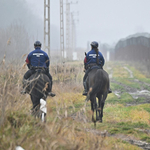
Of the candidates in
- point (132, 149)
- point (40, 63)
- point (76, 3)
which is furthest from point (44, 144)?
point (76, 3)

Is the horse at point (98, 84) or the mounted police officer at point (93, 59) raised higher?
the mounted police officer at point (93, 59)

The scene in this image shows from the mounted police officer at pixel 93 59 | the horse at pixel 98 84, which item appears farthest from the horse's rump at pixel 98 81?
the mounted police officer at pixel 93 59

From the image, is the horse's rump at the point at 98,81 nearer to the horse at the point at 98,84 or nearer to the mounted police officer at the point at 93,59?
the horse at the point at 98,84

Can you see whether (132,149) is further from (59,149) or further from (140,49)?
(140,49)

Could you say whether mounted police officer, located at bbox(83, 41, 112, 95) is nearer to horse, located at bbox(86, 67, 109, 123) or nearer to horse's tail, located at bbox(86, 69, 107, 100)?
horse, located at bbox(86, 67, 109, 123)

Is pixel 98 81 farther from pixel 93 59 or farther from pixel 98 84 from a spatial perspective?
pixel 93 59

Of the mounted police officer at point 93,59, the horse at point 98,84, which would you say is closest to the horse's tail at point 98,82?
the horse at point 98,84

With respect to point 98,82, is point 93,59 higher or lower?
higher

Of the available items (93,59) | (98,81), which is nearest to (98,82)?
(98,81)

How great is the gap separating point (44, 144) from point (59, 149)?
0.22 meters

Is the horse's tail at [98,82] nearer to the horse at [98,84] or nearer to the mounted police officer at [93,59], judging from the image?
the horse at [98,84]

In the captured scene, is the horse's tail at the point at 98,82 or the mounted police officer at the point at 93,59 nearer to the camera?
the horse's tail at the point at 98,82

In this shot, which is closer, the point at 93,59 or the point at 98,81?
the point at 98,81

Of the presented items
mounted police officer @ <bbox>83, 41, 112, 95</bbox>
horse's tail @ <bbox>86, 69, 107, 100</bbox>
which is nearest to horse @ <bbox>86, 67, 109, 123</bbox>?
horse's tail @ <bbox>86, 69, 107, 100</bbox>
